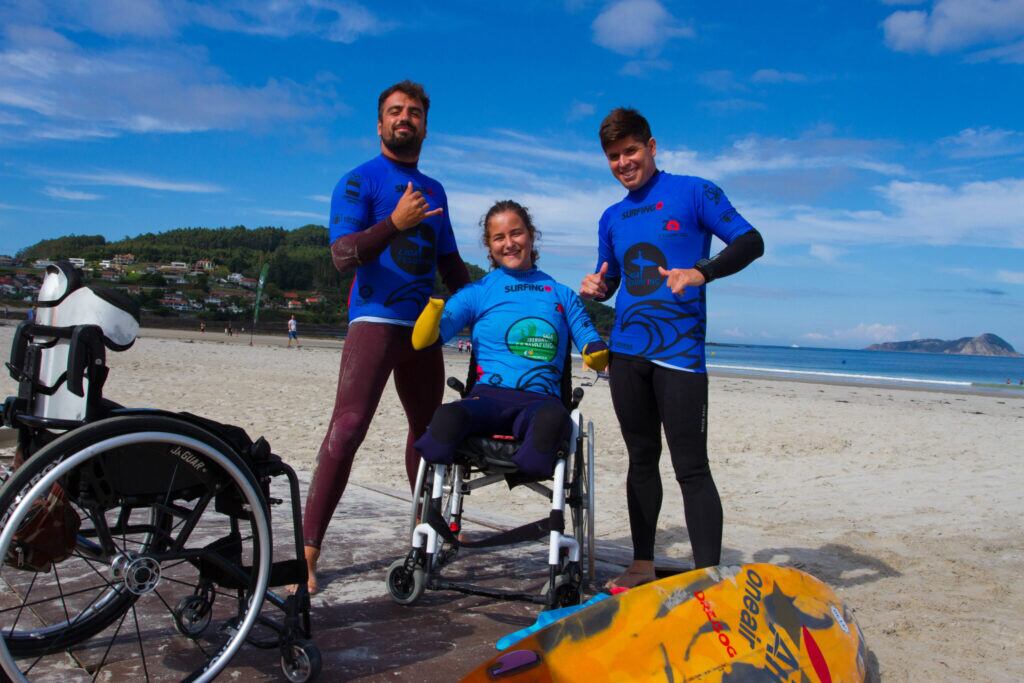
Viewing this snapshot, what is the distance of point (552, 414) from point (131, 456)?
1446 mm

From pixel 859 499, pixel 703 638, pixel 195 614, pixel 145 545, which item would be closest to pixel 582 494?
pixel 703 638

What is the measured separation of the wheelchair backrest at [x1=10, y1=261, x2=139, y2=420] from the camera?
2014 millimetres

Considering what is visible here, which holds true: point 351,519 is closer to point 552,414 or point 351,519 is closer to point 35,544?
point 552,414

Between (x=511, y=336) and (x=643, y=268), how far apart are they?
650 mm

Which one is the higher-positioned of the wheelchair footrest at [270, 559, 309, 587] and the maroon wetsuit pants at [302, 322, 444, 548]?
the maroon wetsuit pants at [302, 322, 444, 548]

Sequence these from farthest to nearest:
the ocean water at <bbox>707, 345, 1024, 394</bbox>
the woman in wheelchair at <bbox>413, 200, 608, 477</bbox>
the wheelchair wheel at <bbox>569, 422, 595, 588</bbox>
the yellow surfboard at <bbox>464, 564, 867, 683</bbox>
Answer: the ocean water at <bbox>707, 345, 1024, 394</bbox> < the wheelchair wheel at <bbox>569, 422, 595, 588</bbox> < the woman in wheelchair at <bbox>413, 200, 608, 477</bbox> < the yellow surfboard at <bbox>464, 564, 867, 683</bbox>

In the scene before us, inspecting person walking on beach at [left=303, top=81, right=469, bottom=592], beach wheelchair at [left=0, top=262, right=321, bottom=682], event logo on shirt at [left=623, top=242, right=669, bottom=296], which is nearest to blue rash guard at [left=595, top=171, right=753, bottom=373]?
event logo on shirt at [left=623, top=242, right=669, bottom=296]

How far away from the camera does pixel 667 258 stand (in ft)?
10.7

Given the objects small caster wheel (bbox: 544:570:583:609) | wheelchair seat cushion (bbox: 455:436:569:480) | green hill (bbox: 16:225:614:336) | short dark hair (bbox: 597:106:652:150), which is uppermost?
green hill (bbox: 16:225:614:336)

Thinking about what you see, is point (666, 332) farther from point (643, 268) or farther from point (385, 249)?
point (385, 249)

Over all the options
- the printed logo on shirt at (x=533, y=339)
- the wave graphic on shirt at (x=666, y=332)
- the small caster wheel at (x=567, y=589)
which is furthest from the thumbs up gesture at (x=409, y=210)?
the small caster wheel at (x=567, y=589)

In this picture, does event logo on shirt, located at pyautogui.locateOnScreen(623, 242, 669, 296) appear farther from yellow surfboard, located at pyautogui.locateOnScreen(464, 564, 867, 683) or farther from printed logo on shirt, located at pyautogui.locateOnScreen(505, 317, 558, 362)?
yellow surfboard, located at pyautogui.locateOnScreen(464, 564, 867, 683)

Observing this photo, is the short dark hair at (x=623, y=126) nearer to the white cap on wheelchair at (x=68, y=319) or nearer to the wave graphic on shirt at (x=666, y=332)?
the wave graphic on shirt at (x=666, y=332)

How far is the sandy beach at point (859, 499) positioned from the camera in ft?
11.0
